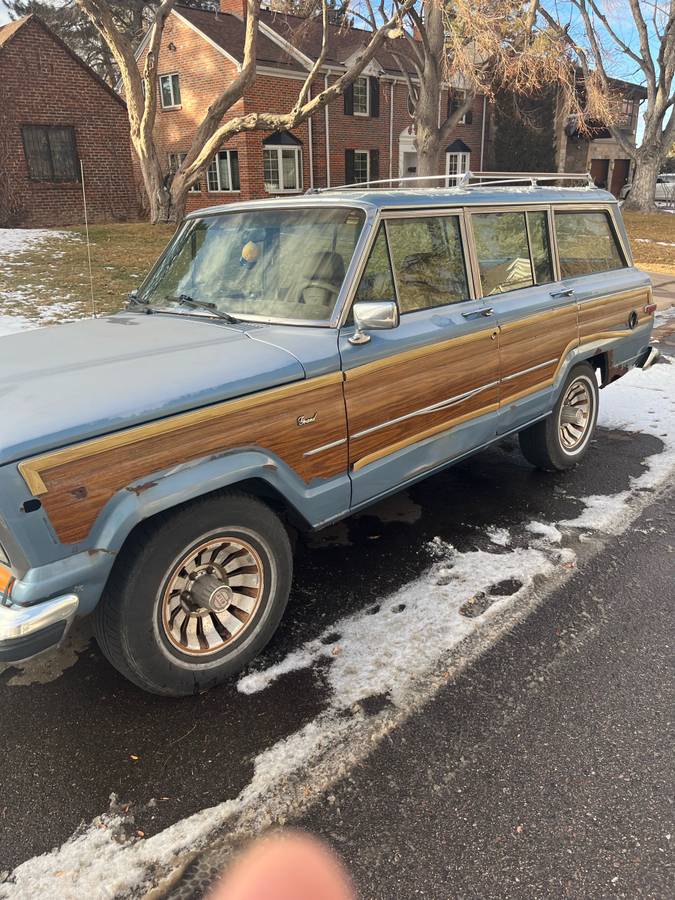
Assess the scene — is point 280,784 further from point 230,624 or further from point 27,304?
point 27,304

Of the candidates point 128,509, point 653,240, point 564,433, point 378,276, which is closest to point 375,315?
point 378,276

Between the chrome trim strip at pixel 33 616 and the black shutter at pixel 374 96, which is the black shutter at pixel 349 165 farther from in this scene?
the chrome trim strip at pixel 33 616

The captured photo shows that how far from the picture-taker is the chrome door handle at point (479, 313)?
154 inches

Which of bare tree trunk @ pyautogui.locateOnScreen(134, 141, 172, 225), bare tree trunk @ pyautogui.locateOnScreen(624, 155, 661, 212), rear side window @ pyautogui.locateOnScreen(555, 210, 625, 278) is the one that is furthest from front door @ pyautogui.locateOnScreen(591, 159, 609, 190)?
rear side window @ pyautogui.locateOnScreen(555, 210, 625, 278)

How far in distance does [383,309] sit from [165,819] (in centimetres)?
220

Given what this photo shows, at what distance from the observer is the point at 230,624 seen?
296cm

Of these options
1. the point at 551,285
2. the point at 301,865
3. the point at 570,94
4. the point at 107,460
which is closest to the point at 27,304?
the point at 551,285

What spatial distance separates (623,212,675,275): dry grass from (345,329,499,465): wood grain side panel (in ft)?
44.0

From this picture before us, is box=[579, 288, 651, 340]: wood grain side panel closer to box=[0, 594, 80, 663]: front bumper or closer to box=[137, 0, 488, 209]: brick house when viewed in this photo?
box=[0, 594, 80, 663]: front bumper

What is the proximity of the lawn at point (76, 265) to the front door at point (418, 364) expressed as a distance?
7.39 meters

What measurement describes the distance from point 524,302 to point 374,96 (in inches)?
1111

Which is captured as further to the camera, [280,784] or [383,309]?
[383,309]

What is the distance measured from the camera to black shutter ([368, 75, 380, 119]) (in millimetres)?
28562

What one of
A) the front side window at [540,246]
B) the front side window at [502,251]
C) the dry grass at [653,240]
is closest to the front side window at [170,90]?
the dry grass at [653,240]
